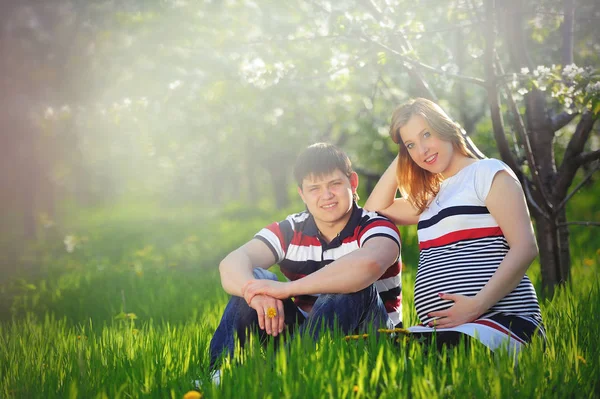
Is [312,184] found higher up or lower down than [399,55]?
lower down

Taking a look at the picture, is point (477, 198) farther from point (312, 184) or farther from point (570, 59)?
point (570, 59)

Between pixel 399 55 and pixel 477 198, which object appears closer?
pixel 477 198

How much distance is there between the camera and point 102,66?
23.7 feet

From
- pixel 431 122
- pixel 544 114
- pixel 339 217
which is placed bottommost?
pixel 339 217

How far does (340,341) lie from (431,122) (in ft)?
3.98

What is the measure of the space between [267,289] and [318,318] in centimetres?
28

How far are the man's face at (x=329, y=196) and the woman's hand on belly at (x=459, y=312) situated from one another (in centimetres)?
71

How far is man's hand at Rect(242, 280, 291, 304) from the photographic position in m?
2.63

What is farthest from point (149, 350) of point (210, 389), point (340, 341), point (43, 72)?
point (43, 72)

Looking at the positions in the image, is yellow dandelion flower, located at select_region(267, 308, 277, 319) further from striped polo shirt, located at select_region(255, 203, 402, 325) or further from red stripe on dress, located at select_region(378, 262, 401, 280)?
red stripe on dress, located at select_region(378, 262, 401, 280)

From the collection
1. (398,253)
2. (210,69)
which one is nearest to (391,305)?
(398,253)

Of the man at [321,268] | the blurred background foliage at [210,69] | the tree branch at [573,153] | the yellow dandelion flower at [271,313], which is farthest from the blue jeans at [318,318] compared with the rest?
the tree branch at [573,153]

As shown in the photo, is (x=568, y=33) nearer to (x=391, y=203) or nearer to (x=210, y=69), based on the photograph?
(x=391, y=203)

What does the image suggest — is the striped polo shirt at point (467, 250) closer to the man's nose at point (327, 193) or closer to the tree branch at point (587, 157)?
the man's nose at point (327, 193)
